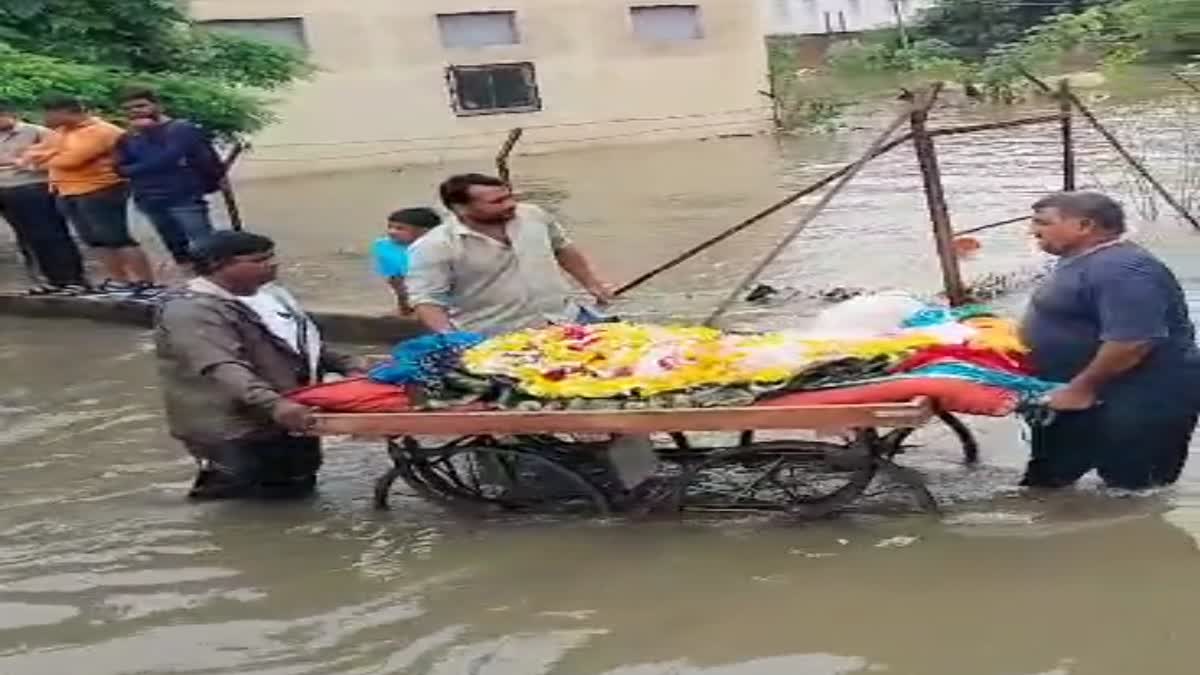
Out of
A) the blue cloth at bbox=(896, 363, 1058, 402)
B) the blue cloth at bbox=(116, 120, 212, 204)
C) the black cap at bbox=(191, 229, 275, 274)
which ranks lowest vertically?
the blue cloth at bbox=(896, 363, 1058, 402)

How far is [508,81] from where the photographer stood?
28.8 meters

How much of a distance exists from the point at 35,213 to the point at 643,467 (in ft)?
23.1

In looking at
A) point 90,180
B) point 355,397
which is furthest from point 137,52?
point 355,397

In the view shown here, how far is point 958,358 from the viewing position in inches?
223

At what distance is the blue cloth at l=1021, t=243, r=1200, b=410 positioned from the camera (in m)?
5.48

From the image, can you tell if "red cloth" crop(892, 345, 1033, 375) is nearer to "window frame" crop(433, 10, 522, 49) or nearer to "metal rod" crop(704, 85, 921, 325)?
"metal rod" crop(704, 85, 921, 325)

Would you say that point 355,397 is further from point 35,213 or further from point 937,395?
point 35,213

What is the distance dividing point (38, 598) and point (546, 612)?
1821 mm

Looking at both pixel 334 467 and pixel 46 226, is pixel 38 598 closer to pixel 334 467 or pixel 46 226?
pixel 334 467

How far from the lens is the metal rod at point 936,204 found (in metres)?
9.29

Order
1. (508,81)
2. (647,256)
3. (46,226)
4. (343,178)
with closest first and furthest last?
(46,226) → (647,256) → (343,178) → (508,81)

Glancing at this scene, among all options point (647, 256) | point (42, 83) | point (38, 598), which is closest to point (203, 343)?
point (38, 598)

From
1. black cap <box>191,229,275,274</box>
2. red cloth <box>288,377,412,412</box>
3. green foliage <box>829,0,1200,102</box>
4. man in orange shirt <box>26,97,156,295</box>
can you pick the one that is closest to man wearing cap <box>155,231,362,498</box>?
black cap <box>191,229,275,274</box>

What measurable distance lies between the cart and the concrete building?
46.5 meters
